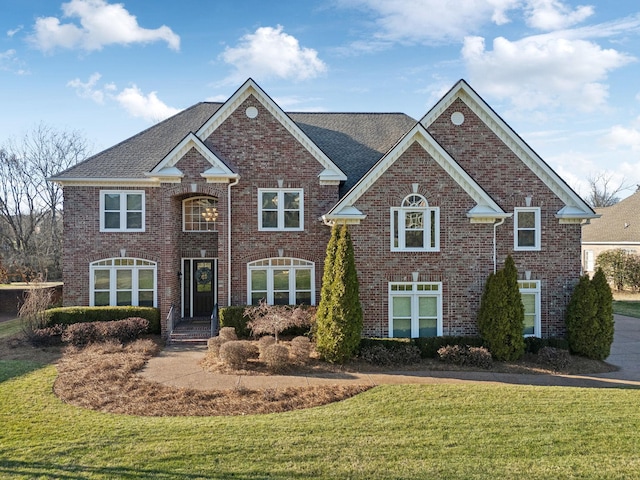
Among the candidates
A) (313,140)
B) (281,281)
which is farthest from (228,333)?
(313,140)

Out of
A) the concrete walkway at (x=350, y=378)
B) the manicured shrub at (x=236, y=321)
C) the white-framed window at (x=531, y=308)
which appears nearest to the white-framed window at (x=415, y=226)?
the white-framed window at (x=531, y=308)

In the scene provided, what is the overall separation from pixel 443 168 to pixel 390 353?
21.0ft

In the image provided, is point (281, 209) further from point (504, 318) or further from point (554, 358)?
point (554, 358)

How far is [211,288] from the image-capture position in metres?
18.5

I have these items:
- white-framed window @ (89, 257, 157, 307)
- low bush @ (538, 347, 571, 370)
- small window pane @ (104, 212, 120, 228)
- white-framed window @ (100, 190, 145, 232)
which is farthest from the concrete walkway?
small window pane @ (104, 212, 120, 228)

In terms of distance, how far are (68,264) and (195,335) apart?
632cm

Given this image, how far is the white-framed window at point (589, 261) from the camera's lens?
35806 mm

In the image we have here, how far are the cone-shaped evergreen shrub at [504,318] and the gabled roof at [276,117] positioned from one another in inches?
270

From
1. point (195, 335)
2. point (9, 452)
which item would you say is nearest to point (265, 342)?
point (195, 335)

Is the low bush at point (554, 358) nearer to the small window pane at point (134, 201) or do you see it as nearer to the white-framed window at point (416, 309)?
the white-framed window at point (416, 309)

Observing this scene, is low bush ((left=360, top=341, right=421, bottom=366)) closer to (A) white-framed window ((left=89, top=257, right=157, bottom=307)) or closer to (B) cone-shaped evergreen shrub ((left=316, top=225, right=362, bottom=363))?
(B) cone-shaped evergreen shrub ((left=316, top=225, right=362, bottom=363))

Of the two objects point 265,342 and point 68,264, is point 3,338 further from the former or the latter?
point 265,342

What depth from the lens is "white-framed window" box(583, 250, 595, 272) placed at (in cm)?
3581

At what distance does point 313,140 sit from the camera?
19.6 meters
